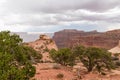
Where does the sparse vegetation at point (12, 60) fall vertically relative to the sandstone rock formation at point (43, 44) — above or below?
above

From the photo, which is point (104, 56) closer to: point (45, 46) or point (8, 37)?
point (8, 37)

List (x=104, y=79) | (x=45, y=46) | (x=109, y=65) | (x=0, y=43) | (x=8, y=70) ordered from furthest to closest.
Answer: (x=45, y=46)
(x=109, y=65)
(x=104, y=79)
(x=0, y=43)
(x=8, y=70)

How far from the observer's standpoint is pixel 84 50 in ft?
177

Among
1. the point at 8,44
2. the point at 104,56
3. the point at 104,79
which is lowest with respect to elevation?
the point at 104,79

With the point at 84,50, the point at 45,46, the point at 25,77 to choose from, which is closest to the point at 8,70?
the point at 25,77

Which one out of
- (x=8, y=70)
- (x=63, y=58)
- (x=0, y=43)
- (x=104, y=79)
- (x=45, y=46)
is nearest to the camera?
(x=8, y=70)

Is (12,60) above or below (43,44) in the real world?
above

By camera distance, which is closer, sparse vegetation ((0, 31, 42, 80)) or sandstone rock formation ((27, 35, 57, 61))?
sparse vegetation ((0, 31, 42, 80))

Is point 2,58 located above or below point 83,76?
above

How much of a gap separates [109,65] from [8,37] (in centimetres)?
3128

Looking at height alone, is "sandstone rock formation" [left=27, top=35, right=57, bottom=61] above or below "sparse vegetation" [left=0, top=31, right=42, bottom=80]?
below

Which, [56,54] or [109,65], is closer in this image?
[109,65]

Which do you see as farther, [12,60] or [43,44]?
[43,44]

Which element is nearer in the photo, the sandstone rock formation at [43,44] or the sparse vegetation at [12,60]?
the sparse vegetation at [12,60]
